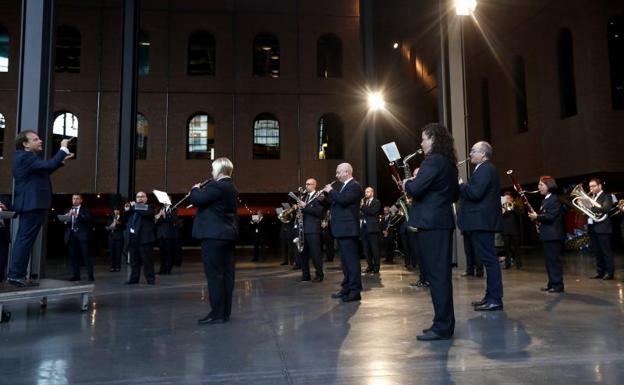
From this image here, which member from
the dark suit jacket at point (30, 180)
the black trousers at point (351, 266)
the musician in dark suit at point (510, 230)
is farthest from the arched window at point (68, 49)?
the black trousers at point (351, 266)

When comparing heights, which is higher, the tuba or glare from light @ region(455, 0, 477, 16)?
glare from light @ region(455, 0, 477, 16)

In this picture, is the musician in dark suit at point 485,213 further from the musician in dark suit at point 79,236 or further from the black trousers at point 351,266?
the musician in dark suit at point 79,236

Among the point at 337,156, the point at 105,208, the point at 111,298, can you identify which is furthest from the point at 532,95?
the point at 105,208

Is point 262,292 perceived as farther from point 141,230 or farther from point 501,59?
point 501,59

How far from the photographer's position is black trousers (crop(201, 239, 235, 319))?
531 cm

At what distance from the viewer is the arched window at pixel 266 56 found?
73.9ft

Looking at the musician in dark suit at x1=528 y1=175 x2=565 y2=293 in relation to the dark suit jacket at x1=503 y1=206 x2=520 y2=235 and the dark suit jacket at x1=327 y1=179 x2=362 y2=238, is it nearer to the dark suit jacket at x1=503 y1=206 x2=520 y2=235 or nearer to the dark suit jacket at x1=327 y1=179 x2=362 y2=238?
the dark suit jacket at x1=327 y1=179 x2=362 y2=238

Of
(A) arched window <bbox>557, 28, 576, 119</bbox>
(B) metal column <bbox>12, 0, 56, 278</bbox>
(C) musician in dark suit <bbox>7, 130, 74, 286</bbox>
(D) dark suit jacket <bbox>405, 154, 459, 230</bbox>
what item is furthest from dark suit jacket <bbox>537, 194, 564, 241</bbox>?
(A) arched window <bbox>557, 28, 576, 119</bbox>

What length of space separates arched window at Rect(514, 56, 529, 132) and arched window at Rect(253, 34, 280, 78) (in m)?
10.9

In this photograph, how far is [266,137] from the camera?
2244cm

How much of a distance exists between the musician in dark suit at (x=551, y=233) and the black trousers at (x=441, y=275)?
389 cm

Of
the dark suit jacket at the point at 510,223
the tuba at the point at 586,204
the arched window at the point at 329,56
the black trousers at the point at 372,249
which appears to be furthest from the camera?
the arched window at the point at 329,56

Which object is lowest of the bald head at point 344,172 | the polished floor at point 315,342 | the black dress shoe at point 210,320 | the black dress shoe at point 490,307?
the polished floor at point 315,342

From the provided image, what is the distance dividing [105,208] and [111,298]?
729 inches
